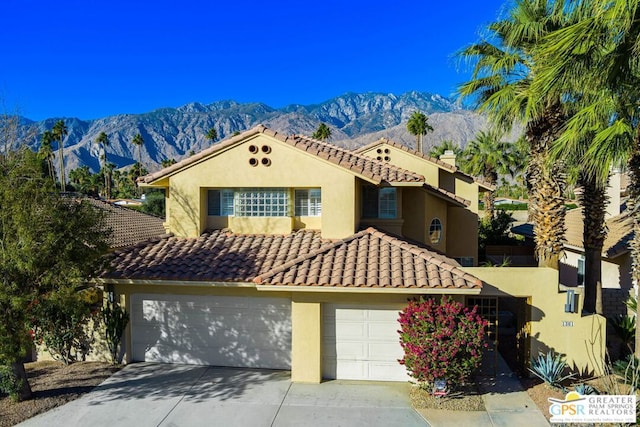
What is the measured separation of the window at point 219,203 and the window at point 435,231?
27.1 feet

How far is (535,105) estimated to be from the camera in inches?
476

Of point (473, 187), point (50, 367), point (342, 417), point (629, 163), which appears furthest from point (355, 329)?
point (473, 187)

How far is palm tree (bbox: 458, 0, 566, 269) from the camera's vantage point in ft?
41.0

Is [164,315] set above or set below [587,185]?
below

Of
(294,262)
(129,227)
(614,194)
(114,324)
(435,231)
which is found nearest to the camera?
(294,262)

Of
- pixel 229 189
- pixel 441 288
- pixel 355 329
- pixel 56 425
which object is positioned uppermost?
pixel 229 189

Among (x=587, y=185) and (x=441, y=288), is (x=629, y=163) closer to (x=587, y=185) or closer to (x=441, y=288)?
(x=587, y=185)

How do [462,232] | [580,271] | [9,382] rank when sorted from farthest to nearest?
1. [580,271]
2. [462,232]
3. [9,382]

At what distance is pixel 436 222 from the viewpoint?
18391 mm

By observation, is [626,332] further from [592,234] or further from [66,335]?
[66,335]

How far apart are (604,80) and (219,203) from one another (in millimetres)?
11469

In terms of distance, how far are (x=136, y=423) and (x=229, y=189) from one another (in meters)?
7.63

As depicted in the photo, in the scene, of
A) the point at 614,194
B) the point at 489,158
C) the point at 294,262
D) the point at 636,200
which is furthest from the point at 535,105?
the point at 489,158

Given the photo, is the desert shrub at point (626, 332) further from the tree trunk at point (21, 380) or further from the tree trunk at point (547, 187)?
the tree trunk at point (21, 380)
